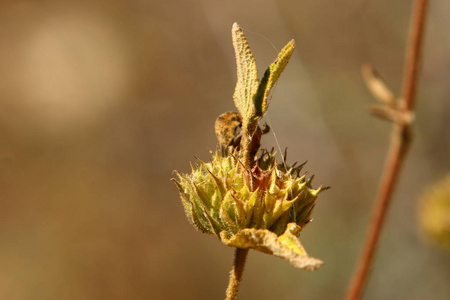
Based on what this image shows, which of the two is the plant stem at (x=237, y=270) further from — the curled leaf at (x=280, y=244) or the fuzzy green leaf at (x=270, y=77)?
the fuzzy green leaf at (x=270, y=77)

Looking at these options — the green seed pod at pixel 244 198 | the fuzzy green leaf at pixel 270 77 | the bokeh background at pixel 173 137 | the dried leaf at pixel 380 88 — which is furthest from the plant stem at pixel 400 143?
the bokeh background at pixel 173 137

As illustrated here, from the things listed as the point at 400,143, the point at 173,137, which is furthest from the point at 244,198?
the point at 173,137

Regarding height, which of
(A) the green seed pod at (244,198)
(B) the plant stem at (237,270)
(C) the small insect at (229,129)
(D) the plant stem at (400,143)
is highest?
(D) the plant stem at (400,143)

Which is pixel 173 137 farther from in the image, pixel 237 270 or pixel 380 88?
pixel 237 270

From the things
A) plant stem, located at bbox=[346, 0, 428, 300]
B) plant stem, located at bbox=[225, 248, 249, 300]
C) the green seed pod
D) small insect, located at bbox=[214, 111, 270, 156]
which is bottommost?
plant stem, located at bbox=[225, 248, 249, 300]

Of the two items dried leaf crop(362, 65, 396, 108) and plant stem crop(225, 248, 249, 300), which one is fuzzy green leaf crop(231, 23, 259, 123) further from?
dried leaf crop(362, 65, 396, 108)

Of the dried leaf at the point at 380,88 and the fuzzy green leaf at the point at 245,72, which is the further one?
the dried leaf at the point at 380,88

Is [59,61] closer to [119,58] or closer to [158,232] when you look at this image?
[119,58]

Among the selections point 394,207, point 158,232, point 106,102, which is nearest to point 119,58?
point 106,102

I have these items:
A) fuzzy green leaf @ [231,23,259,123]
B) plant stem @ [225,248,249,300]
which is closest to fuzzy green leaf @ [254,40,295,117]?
fuzzy green leaf @ [231,23,259,123]
